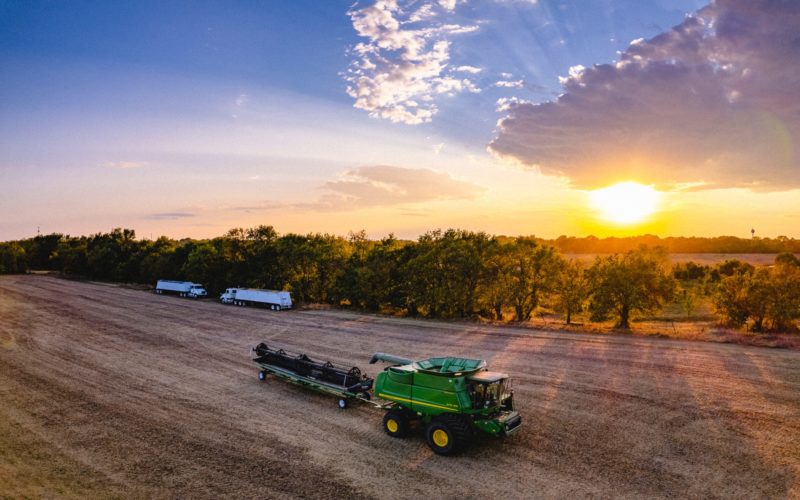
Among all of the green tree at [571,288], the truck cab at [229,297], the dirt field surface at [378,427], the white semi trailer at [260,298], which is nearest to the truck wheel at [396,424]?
the dirt field surface at [378,427]

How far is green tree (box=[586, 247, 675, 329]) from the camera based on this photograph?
35875 millimetres

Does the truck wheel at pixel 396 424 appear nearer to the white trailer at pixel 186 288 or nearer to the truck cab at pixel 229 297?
the truck cab at pixel 229 297

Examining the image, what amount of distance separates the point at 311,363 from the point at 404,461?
8211 mm

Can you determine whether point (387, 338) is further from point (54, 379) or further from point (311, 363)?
point (54, 379)

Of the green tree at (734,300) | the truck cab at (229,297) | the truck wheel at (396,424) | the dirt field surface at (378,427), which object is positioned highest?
the green tree at (734,300)

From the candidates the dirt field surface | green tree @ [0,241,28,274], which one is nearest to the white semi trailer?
the dirt field surface

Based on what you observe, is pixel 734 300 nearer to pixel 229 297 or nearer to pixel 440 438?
pixel 440 438

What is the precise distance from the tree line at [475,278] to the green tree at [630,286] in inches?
3.2

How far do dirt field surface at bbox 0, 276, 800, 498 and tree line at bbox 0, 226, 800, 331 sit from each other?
7.07 m

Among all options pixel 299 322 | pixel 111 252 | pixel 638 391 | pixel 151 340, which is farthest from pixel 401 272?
pixel 111 252

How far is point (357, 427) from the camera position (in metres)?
16.9

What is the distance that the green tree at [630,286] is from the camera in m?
35.9

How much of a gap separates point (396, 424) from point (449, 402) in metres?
2.49

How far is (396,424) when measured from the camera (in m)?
15.9
